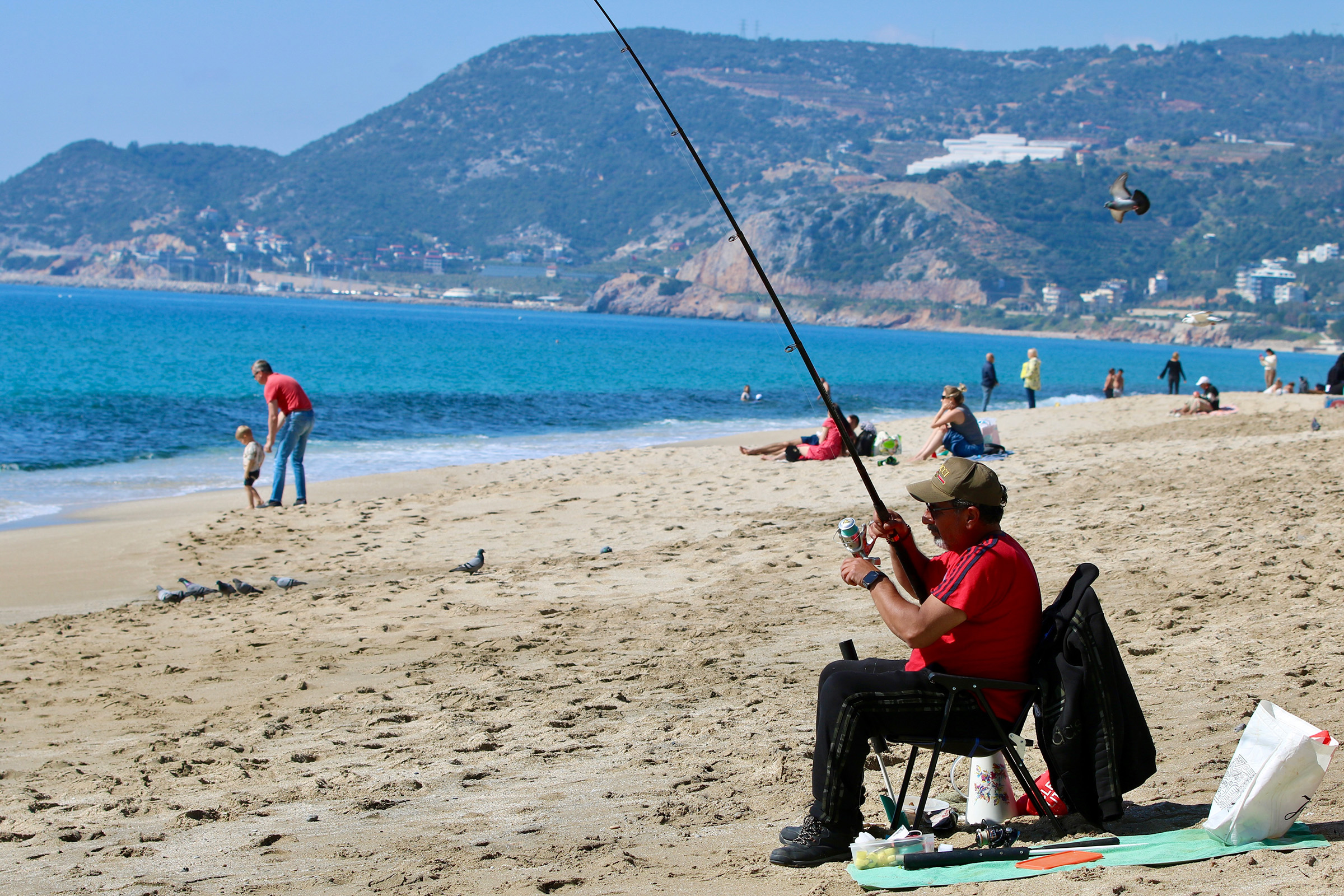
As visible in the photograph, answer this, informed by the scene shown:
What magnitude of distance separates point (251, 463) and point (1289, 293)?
442ft

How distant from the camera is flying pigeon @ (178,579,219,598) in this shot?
7.23 meters

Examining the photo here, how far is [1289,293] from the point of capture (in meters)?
123

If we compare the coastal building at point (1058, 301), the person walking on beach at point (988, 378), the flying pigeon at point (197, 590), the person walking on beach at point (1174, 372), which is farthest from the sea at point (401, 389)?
the coastal building at point (1058, 301)

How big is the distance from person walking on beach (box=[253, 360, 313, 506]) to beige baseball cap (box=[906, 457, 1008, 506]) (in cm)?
889

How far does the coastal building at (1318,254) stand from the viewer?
136 m

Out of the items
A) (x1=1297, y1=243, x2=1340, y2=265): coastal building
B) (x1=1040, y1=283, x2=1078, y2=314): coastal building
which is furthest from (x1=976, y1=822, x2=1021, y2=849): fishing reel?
(x1=1297, y1=243, x2=1340, y2=265): coastal building

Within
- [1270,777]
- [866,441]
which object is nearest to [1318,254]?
[866,441]

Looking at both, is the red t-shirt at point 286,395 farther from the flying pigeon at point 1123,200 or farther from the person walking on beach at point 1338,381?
the person walking on beach at point 1338,381

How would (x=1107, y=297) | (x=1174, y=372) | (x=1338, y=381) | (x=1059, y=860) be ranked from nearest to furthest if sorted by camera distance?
(x=1059, y=860)
(x=1338, y=381)
(x=1174, y=372)
(x=1107, y=297)

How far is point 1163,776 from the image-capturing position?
12.0 feet

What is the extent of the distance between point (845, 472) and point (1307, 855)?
8.92 m

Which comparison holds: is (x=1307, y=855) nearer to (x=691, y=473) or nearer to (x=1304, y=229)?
(x=691, y=473)

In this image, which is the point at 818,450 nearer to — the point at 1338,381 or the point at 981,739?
the point at 981,739

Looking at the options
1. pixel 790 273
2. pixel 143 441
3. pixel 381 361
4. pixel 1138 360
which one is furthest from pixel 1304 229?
pixel 143 441
